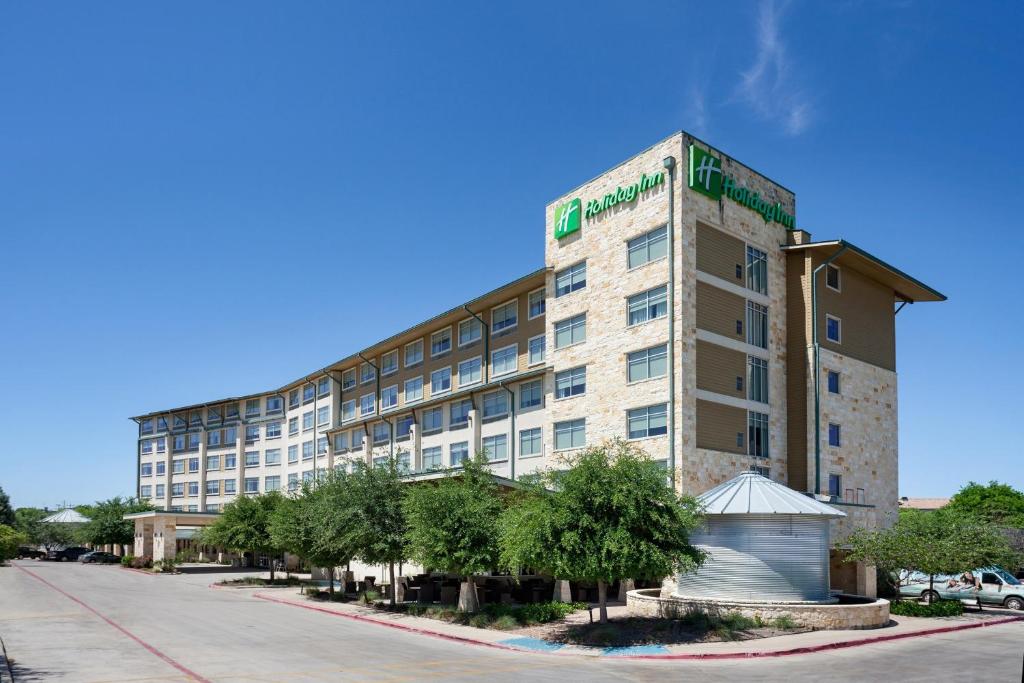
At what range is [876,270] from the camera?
1864 inches

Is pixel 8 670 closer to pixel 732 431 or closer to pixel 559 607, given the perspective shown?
pixel 559 607

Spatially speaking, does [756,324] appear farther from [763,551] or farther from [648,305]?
[763,551]

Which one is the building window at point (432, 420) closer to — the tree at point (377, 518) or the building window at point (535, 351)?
the building window at point (535, 351)

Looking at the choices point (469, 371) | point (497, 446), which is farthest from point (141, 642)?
point (469, 371)

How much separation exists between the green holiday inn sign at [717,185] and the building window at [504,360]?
52.8 feet

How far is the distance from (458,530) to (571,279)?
18302 millimetres

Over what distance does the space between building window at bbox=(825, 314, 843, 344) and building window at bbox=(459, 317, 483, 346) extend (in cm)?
2186

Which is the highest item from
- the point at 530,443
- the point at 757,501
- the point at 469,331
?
the point at 469,331

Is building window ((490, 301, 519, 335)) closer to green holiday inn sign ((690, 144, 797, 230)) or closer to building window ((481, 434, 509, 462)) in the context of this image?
building window ((481, 434, 509, 462))

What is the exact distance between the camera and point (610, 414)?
43.0 meters

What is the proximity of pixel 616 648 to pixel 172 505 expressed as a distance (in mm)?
89826

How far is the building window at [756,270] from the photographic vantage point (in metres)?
43.6

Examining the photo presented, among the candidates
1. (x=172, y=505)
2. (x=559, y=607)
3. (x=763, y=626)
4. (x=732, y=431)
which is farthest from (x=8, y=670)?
(x=172, y=505)

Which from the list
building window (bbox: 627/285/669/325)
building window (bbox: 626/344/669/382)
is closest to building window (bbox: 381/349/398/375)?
building window (bbox: 627/285/669/325)
